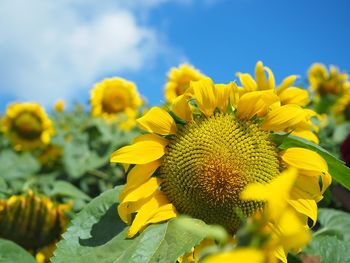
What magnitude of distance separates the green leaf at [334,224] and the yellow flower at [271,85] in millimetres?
479

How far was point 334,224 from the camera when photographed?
188 centimetres

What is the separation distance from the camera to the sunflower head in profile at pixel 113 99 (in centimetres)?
446

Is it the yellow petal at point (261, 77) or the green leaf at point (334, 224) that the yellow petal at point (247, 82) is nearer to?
the yellow petal at point (261, 77)

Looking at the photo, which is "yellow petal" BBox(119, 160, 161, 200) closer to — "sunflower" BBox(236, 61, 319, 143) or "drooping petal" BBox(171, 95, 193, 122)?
"drooping petal" BBox(171, 95, 193, 122)

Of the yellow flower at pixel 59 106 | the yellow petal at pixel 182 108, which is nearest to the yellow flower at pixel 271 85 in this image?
the yellow petal at pixel 182 108

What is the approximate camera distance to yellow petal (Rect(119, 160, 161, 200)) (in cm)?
131

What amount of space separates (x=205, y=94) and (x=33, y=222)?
3.74ft

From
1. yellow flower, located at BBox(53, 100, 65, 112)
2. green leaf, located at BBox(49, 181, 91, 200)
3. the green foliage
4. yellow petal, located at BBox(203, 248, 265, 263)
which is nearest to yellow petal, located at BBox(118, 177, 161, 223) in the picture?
the green foliage

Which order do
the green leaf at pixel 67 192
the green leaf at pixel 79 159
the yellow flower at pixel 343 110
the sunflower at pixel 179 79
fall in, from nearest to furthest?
the green leaf at pixel 67 192, the green leaf at pixel 79 159, the sunflower at pixel 179 79, the yellow flower at pixel 343 110

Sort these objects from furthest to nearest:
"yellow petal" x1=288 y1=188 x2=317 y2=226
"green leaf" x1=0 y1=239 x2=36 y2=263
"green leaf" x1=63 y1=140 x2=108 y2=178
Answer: "green leaf" x1=63 y1=140 x2=108 y2=178 → "green leaf" x1=0 y1=239 x2=36 y2=263 → "yellow petal" x1=288 y1=188 x2=317 y2=226

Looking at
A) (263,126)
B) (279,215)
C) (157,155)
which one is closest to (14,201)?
(157,155)

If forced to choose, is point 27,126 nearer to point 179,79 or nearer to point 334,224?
point 179,79

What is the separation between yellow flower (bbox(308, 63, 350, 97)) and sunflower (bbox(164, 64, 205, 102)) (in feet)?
7.60

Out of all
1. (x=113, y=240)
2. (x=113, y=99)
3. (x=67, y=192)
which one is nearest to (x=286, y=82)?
(x=113, y=240)
